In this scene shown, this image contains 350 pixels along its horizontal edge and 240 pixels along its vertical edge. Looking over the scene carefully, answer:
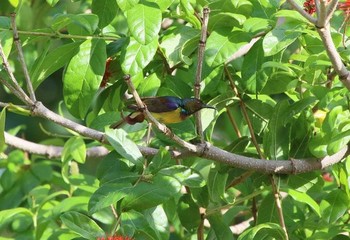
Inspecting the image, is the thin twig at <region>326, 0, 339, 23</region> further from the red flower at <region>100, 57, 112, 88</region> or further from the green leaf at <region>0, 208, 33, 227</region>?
the green leaf at <region>0, 208, 33, 227</region>

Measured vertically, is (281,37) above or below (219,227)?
above

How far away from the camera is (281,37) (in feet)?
5.87

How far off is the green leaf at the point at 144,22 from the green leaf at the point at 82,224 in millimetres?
375

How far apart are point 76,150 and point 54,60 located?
447 millimetres

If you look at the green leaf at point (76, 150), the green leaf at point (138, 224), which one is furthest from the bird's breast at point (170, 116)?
the green leaf at point (76, 150)

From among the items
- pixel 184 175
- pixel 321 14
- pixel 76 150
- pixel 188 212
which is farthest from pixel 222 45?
pixel 76 150

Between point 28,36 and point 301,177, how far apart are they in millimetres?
738

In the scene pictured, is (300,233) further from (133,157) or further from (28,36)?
(28,36)

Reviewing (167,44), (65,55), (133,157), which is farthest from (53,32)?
(133,157)

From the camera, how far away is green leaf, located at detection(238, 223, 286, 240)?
5.72 ft

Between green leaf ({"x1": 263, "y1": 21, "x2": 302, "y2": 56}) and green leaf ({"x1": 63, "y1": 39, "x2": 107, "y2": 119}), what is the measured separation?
0.36 metres

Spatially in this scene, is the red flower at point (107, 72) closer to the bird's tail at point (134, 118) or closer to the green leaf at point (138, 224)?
the bird's tail at point (134, 118)

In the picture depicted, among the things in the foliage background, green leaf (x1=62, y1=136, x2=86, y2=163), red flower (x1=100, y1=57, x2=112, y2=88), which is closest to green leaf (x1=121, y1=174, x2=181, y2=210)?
the foliage background

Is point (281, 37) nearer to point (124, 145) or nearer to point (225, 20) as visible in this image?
point (225, 20)
